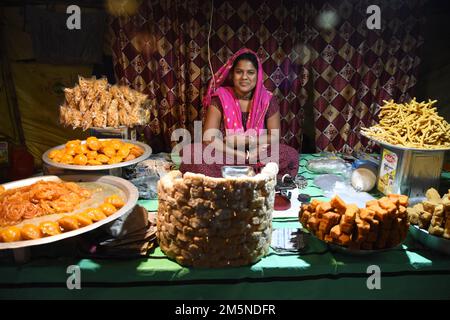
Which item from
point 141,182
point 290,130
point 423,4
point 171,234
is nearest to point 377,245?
point 171,234

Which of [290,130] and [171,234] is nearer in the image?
[171,234]

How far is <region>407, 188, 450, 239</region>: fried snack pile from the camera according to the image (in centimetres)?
236

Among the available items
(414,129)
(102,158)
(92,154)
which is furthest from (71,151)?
(414,129)

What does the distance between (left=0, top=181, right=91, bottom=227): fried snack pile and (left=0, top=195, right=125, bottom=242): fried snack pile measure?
166 millimetres

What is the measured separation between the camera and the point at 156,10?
4.41m

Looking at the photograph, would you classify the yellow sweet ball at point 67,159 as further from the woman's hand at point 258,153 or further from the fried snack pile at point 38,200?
the woman's hand at point 258,153

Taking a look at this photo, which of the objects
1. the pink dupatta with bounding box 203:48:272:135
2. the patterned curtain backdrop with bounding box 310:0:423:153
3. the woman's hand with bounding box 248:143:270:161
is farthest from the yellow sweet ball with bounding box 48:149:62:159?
the patterned curtain backdrop with bounding box 310:0:423:153

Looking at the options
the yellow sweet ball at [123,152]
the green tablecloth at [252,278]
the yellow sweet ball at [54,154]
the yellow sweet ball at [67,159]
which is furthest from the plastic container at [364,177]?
the yellow sweet ball at [54,154]

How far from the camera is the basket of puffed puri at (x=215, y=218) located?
207cm

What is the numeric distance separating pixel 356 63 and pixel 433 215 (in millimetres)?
2814

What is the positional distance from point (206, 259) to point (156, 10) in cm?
333

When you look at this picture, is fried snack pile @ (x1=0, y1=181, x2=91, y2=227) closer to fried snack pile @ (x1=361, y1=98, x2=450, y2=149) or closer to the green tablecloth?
the green tablecloth

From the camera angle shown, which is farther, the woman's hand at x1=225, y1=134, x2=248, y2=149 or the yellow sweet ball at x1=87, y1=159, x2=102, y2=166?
the woman's hand at x1=225, y1=134, x2=248, y2=149

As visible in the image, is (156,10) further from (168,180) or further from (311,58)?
(168,180)
